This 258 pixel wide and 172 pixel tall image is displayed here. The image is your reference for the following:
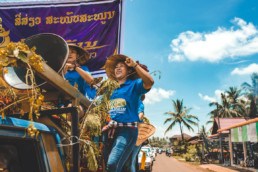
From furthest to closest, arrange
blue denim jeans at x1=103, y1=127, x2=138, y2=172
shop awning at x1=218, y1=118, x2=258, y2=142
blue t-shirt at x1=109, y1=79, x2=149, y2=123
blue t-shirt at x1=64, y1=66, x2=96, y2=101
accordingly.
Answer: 1. shop awning at x1=218, y1=118, x2=258, y2=142
2. blue t-shirt at x1=64, y1=66, x2=96, y2=101
3. blue t-shirt at x1=109, y1=79, x2=149, y2=123
4. blue denim jeans at x1=103, y1=127, x2=138, y2=172

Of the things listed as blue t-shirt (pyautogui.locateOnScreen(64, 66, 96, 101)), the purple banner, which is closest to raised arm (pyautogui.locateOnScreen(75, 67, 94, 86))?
blue t-shirt (pyautogui.locateOnScreen(64, 66, 96, 101))

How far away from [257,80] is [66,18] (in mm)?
12964

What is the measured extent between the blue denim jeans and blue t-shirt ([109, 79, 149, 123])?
0.44ft

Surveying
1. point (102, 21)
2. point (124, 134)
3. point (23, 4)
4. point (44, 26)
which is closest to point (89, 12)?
point (102, 21)

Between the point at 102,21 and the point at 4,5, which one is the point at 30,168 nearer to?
the point at 102,21

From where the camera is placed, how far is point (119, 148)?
230cm

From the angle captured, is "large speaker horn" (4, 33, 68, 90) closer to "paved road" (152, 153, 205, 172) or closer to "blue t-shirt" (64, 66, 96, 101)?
"blue t-shirt" (64, 66, 96, 101)

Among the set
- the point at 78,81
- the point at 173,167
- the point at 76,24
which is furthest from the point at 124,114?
the point at 173,167

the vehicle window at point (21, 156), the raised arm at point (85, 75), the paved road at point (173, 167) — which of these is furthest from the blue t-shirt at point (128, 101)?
the paved road at point (173, 167)

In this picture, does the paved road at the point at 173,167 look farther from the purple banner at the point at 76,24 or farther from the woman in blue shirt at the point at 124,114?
the woman in blue shirt at the point at 124,114

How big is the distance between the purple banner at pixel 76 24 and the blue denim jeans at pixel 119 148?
2557 millimetres

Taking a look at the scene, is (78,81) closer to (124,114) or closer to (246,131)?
(124,114)

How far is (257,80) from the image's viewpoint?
13867 millimetres

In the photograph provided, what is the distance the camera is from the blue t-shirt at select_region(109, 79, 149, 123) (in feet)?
8.17
